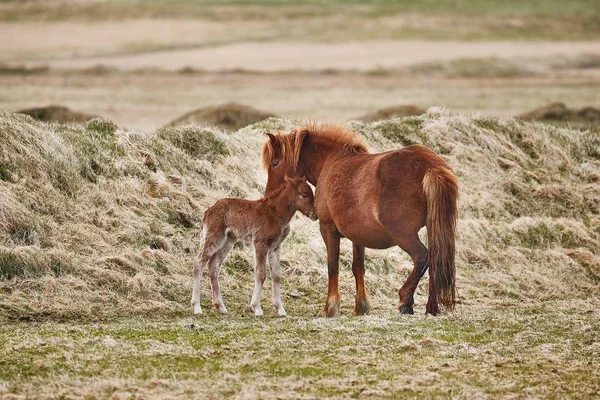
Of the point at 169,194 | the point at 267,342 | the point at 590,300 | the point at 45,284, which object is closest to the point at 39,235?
the point at 45,284

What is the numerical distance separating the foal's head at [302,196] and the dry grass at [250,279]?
143 cm

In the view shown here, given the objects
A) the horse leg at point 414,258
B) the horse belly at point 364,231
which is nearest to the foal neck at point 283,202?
the horse belly at point 364,231

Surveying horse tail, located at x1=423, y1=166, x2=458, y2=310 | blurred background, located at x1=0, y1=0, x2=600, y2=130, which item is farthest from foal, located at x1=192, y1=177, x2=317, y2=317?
blurred background, located at x1=0, y1=0, x2=600, y2=130

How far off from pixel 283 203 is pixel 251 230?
58 cm

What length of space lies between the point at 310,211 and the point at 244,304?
1.61 metres

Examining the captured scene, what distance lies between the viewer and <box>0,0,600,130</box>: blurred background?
53.1 meters

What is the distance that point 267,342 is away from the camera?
39.0ft

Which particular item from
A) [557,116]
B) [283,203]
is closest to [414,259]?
[283,203]

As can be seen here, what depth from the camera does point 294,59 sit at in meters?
91.1

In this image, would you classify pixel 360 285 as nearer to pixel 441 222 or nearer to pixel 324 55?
pixel 441 222

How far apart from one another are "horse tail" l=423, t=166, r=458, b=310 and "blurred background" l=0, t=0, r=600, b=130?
57.2 ft

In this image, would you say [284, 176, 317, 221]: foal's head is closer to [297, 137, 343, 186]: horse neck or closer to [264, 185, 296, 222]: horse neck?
[264, 185, 296, 222]: horse neck

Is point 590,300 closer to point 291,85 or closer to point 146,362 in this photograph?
point 146,362

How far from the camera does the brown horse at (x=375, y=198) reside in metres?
13.3
